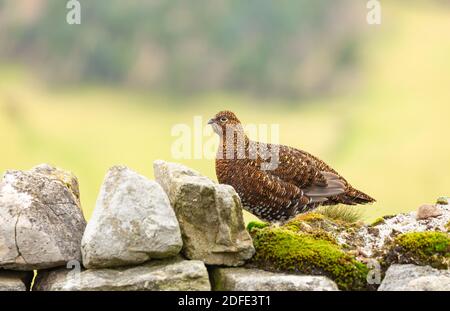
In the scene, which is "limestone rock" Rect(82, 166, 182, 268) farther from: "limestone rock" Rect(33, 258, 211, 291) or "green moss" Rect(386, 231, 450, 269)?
"green moss" Rect(386, 231, 450, 269)

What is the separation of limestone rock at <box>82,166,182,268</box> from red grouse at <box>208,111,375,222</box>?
1.90 metres

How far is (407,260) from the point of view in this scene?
9.63 m

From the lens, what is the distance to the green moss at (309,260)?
31.4ft

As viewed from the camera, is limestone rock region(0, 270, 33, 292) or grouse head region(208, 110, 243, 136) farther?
grouse head region(208, 110, 243, 136)

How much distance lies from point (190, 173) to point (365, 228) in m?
2.50

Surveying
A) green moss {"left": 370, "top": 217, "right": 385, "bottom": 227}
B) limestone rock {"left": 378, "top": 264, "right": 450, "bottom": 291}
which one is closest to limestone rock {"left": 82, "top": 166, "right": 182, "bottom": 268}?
limestone rock {"left": 378, "top": 264, "right": 450, "bottom": 291}

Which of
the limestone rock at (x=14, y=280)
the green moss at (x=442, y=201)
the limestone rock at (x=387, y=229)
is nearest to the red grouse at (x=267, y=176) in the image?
the limestone rock at (x=387, y=229)

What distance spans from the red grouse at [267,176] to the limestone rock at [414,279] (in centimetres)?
200

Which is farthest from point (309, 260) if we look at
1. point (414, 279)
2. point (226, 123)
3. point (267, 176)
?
point (226, 123)

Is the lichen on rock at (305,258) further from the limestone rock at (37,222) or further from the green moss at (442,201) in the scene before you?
the green moss at (442,201)

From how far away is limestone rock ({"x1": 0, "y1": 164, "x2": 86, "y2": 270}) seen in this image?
934 centimetres

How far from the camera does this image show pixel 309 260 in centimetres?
963
